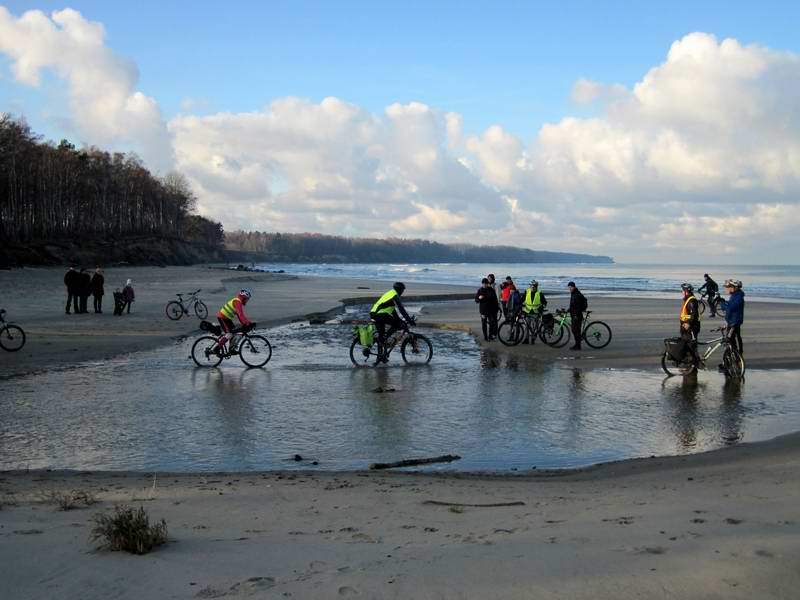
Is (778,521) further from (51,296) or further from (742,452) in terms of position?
(51,296)

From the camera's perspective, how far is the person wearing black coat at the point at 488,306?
19781mm

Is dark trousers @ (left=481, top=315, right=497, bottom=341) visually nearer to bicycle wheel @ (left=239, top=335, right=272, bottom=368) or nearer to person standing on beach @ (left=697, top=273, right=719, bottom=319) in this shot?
bicycle wheel @ (left=239, top=335, right=272, bottom=368)

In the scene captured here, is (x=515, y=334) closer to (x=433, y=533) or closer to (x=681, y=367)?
(x=681, y=367)

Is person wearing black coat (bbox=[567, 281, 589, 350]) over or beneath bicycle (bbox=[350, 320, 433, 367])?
over

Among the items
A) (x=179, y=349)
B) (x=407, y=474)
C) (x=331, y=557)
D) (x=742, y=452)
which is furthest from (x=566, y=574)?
(x=179, y=349)

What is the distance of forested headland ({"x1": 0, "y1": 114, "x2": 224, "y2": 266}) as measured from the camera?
7212cm

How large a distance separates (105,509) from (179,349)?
43.6 feet

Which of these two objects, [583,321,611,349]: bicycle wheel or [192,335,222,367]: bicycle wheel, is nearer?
[192,335,222,367]: bicycle wheel

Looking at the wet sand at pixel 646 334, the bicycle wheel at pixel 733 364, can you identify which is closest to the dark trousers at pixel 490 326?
the wet sand at pixel 646 334

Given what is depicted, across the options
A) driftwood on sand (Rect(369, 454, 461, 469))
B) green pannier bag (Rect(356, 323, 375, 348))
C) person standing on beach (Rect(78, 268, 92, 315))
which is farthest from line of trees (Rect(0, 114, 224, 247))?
driftwood on sand (Rect(369, 454, 461, 469))

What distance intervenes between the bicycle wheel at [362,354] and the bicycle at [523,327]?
5.28 meters

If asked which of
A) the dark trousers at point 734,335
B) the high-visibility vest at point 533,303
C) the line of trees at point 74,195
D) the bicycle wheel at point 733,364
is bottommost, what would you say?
the bicycle wheel at point 733,364

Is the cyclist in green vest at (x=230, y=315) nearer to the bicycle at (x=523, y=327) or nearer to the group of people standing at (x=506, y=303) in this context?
the group of people standing at (x=506, y=303)

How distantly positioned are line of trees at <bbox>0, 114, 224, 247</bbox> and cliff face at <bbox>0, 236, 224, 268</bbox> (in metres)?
2.79
